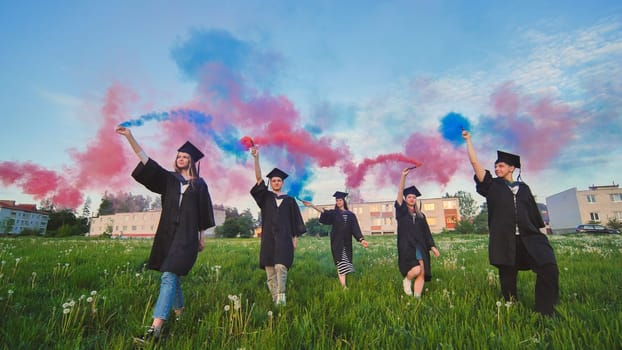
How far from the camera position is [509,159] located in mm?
5539

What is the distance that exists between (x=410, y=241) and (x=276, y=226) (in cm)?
303

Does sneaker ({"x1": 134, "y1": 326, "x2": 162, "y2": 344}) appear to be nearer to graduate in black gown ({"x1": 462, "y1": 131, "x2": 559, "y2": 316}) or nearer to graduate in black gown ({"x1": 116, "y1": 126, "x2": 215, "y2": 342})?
graduate in black gown ({"x1": 116, "y1": 126, "x2": 215, "y2": 342})

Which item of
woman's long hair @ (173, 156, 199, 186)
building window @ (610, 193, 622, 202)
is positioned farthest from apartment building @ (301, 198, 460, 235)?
woman's long hair @ (173, 156, 199, 186)

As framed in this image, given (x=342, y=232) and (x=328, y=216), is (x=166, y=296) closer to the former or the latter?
(x=342, y=232)

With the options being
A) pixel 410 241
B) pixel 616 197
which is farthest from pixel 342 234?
pixel 616 197

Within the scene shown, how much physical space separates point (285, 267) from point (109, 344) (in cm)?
311

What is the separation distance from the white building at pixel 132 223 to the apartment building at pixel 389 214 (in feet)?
161

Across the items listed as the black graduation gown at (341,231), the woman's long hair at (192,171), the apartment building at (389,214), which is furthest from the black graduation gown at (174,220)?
the apartment building at (389,214)

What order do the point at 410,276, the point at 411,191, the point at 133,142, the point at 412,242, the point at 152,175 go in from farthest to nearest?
the point at 411,191 → the point at 412,242 → the point at 410,276 → the point at 152,175 → the point at 133,142

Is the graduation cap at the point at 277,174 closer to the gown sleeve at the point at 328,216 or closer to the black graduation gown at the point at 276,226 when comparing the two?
the black graduation gown at the point at 276,226

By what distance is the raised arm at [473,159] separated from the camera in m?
5.33

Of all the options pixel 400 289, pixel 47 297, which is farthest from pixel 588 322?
pixel 47 297

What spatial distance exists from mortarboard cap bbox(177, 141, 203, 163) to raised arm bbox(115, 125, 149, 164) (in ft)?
2.29

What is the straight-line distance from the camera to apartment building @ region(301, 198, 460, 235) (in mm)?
79125
